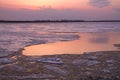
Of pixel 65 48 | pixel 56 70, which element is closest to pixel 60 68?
pixel 56 70

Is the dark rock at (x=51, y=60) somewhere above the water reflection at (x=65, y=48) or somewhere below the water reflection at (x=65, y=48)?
above

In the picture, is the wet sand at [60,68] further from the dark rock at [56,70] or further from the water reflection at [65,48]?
the water reflection at [65,48]

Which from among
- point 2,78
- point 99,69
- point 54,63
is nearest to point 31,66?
point 54,63

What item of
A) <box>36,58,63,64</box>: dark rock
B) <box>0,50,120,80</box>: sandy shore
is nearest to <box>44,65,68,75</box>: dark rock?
<box>0,50,120,80</box>: sandy shore

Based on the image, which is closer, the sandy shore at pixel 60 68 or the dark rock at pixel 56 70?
the sandy shore at pixel 60 68

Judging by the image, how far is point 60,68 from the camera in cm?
712

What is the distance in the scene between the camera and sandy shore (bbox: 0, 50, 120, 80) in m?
6.07

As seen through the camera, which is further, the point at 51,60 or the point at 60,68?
the point at 51,60

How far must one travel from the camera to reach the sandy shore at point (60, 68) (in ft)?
19.9

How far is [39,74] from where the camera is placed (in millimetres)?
6320

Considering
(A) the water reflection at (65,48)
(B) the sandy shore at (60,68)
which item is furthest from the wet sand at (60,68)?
(A) the water reflection at (65,48)

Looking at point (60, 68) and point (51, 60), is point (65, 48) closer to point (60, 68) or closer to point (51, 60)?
point (51, 60)

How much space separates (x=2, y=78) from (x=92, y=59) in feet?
12.5

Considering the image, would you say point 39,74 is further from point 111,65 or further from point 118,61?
point 118,61
